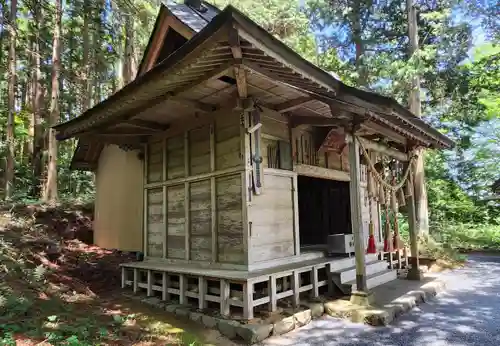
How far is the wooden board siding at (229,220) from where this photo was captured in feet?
16.6

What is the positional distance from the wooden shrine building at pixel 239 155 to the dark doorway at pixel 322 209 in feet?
3.25

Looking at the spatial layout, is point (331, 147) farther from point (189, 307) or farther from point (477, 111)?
point (477, 111)

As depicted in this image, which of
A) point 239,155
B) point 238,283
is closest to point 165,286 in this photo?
point 238,283

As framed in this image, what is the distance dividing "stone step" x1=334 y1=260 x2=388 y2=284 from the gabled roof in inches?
101

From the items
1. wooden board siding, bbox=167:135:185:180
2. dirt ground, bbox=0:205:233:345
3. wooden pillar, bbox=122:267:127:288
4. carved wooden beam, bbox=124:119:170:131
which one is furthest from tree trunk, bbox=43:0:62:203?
wooden board siding, bbox=167:135:185:180

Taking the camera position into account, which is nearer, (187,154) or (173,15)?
(187,154)

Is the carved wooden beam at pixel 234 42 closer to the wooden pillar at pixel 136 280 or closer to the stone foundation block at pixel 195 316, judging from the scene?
the stone foundation block at pixel 195 316

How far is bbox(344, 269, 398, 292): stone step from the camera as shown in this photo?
5.72 m

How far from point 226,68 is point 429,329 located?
4.05 meters

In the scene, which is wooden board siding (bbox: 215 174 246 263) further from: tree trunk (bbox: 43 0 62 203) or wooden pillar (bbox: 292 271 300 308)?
tree trunk (bbox: 43 0 62 203)

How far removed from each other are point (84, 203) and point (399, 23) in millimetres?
14233

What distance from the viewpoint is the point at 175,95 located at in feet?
15.4

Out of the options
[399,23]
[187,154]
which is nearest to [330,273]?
[187,154]

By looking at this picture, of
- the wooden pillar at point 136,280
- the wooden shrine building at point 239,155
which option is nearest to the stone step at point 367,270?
the wooden shrine building at point 239,155
